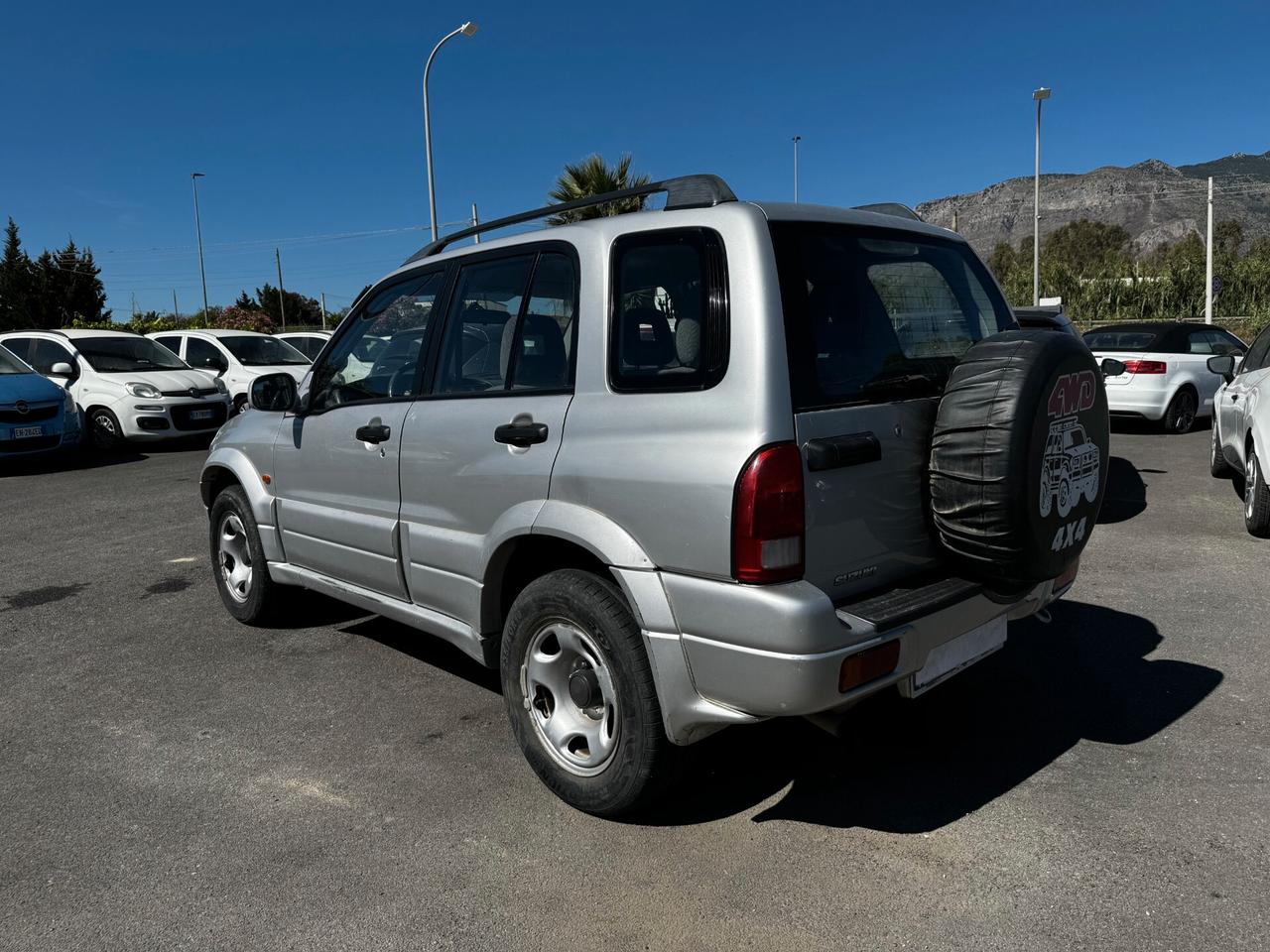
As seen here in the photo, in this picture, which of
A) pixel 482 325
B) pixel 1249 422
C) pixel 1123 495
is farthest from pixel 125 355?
pixel 1249 422

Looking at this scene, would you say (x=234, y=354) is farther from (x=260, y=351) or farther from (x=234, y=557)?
(x=234, y=557)

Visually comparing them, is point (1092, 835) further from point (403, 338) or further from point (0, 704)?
point (0, 704)

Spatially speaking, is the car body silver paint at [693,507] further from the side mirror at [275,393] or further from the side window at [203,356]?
the side window at [203,356]

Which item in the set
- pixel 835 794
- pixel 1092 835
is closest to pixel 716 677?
pixel 835 794

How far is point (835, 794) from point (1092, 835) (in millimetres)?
785

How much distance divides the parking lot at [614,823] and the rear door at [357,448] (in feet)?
2.06

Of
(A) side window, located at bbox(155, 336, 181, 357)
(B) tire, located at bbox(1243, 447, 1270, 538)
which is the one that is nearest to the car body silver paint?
(B) tire, located at bbox(1243, 447, 1270, 538)

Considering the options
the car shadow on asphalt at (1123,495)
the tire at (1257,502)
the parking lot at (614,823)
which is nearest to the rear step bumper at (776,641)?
the parking lot at (614,823)

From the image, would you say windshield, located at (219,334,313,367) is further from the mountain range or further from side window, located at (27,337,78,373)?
the mountain range

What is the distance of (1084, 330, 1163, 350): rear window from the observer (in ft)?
40.6

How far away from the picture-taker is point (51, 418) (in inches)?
458

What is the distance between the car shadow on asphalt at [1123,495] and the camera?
7.49 meters

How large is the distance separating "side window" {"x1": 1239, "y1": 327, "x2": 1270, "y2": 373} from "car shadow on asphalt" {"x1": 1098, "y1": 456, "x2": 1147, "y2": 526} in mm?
1307

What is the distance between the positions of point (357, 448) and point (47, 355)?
1216 cm
